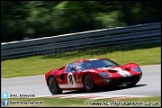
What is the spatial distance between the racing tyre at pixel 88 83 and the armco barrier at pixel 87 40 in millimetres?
8139

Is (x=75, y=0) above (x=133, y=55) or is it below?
above

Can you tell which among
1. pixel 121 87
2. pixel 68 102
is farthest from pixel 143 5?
pixel 68 102

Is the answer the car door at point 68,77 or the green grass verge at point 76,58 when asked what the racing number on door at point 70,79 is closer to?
the car door at point 68,77

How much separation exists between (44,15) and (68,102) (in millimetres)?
14282

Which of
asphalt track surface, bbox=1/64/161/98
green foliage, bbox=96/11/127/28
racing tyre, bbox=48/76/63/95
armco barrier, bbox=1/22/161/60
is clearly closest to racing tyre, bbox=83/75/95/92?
asphalt track surface, bbox=1/64/161/98

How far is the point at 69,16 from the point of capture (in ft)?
74.3

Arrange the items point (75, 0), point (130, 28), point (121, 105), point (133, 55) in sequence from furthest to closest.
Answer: point (75, 0), point (130, 28), point (133, 55), point (121, 105)

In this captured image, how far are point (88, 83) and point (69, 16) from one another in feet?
36.9

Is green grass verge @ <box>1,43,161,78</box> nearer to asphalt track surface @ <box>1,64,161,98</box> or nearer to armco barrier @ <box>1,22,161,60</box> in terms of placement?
armco barrier @ <box>1,22,161,60</box>

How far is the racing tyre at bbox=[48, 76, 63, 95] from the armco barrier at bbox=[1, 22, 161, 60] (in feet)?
23.6

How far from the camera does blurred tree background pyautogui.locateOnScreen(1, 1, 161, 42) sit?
22469mm

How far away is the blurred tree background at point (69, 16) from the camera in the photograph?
22469 millimetres

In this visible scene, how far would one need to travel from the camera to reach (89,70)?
11.6m

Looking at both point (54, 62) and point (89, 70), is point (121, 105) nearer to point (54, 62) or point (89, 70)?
point (89, 70)
